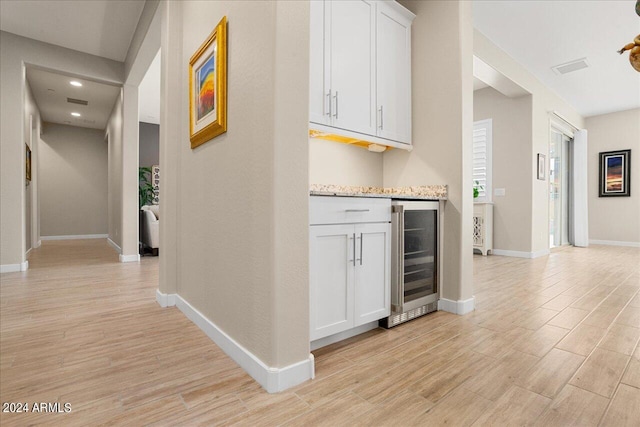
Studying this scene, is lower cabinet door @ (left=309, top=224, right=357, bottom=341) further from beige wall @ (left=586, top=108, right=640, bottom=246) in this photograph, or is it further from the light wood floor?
beige wall @ (left=586, top=108, right=640, bottom=246)

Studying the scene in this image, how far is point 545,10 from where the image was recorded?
3453mm

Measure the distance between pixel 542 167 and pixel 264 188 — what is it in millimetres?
5649

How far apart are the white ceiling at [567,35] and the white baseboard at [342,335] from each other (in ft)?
11.3

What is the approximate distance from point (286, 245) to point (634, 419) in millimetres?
1469

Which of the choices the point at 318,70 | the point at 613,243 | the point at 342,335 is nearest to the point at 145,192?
the point at 318,70

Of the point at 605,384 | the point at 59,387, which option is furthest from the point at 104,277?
the point at 605,384

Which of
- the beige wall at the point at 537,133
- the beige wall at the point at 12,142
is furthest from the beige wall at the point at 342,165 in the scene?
the beige wall at the point at 12,142

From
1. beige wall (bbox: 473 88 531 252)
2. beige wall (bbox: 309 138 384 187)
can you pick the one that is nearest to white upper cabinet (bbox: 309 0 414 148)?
beige wall (bbox: 309 138 384 187)

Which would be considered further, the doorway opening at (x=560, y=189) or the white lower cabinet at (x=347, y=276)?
the doorway opening at (x=560, y=189)

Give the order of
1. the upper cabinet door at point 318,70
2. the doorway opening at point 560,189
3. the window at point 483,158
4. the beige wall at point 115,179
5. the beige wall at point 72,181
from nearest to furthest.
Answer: the upper cabinet door at point 318,70 → the window at point 483,158 → the beige wall at point 115,179 → the doorway opening at point 560,189 → the beige wall at point 72,181

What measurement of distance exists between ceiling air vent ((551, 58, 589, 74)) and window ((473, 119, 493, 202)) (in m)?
1.12

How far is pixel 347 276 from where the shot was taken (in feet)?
6.05

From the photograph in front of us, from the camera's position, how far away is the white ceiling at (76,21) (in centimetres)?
353

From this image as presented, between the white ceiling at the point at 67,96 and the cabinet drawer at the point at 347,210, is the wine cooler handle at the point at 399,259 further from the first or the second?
the white ceiling at the point at 67,96
